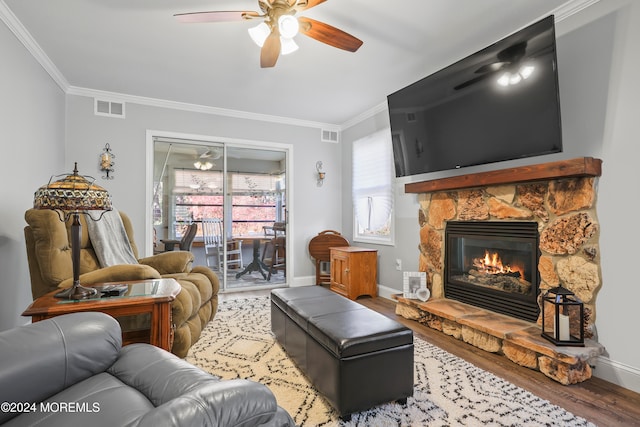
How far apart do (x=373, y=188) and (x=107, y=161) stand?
10.7 feet

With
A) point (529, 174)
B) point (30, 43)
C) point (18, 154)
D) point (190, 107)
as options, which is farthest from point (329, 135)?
point (18, 154)

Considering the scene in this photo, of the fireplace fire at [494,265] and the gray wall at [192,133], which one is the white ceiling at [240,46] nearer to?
the gray wall at [192,133]

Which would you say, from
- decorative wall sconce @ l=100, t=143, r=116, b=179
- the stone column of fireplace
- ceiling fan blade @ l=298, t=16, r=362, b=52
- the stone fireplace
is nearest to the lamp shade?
ceiling fan blade @ l=298, t=16, r=362, b=52

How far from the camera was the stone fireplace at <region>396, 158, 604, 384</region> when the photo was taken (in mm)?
2055

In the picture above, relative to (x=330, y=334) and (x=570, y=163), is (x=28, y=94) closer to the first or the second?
(x=330, y=334)

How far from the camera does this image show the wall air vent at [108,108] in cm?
369

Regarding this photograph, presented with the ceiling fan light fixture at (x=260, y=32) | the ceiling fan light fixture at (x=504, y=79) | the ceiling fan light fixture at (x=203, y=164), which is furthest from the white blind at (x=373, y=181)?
the ceiling fan light fixture at (x=260, y=32)

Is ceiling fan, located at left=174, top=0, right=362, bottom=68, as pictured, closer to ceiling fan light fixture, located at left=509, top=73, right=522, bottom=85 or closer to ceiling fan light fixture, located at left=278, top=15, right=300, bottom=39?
ceiling fan light fixture, located at left=278, top=15, right=300, bottom=39

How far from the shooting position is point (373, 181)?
4.36 m

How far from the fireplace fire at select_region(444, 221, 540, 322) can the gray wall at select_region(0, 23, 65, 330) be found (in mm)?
3678

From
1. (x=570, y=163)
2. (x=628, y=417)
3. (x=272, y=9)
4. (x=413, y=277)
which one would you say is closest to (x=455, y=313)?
(x=413, y=277)

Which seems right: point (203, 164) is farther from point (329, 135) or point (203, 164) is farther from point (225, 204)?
point (329, 135)

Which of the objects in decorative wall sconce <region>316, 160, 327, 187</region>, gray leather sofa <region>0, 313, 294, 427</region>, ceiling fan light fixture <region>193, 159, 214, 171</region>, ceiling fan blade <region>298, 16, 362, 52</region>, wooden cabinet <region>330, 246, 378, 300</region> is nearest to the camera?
gray leather sofa <region>0, 313, 294, 427</region>

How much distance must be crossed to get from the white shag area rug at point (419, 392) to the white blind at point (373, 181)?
1960mm
